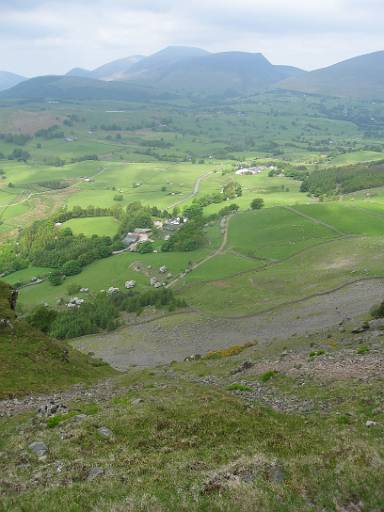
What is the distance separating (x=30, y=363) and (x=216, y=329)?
53805 millimetres

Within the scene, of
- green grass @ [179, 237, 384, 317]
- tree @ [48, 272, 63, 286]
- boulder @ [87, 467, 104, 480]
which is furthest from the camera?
tree @ [48, 272, 63, 286]

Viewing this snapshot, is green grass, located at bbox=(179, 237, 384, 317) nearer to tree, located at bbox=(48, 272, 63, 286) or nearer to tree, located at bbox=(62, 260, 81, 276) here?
tree, located at bbox=(48, 272, 63, 286)

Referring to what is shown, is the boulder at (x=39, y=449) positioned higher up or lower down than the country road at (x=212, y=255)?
higher up

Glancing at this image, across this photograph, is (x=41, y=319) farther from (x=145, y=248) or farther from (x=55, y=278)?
(x=145, y=248)

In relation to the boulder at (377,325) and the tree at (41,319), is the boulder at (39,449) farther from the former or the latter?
the tree at (41,319)

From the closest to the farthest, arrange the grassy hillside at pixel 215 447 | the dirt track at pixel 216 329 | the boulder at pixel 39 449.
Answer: the grassy hillside at pixel 215 447, the boulder at pixel 39 449, the dirt track at pixel 216 329

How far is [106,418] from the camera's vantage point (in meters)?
28.7

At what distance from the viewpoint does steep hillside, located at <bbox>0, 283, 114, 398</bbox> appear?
4209 centimetres

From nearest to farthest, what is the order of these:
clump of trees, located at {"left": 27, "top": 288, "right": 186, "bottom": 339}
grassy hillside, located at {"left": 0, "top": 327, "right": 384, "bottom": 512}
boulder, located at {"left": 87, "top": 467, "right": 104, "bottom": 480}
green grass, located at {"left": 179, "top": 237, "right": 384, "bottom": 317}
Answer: grassy hillside, located at {"left": 0, "top": 327, "right": 384, "bottom": 512} < boulder, located at {"left": 87, "top": 467, "right": 104, "bottom": 480} < green grass, located at {"left": 179, "top": 237, "right": 384, "bottom": 317} < clump of trees, located at {"left": 27, "top": 288, "right": 186, "bottom": 339}

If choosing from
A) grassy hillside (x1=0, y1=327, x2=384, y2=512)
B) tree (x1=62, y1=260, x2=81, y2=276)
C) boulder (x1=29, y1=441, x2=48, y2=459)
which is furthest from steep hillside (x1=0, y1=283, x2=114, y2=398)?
tree (x1=62, y1=260, x2=81, y2=276)

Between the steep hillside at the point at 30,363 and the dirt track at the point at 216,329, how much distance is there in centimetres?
2935

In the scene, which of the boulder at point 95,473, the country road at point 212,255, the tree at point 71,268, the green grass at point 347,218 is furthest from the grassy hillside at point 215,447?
the tree at point 71,268

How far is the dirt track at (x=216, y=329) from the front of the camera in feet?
273

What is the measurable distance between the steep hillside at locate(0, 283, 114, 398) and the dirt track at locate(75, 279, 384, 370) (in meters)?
29.4
